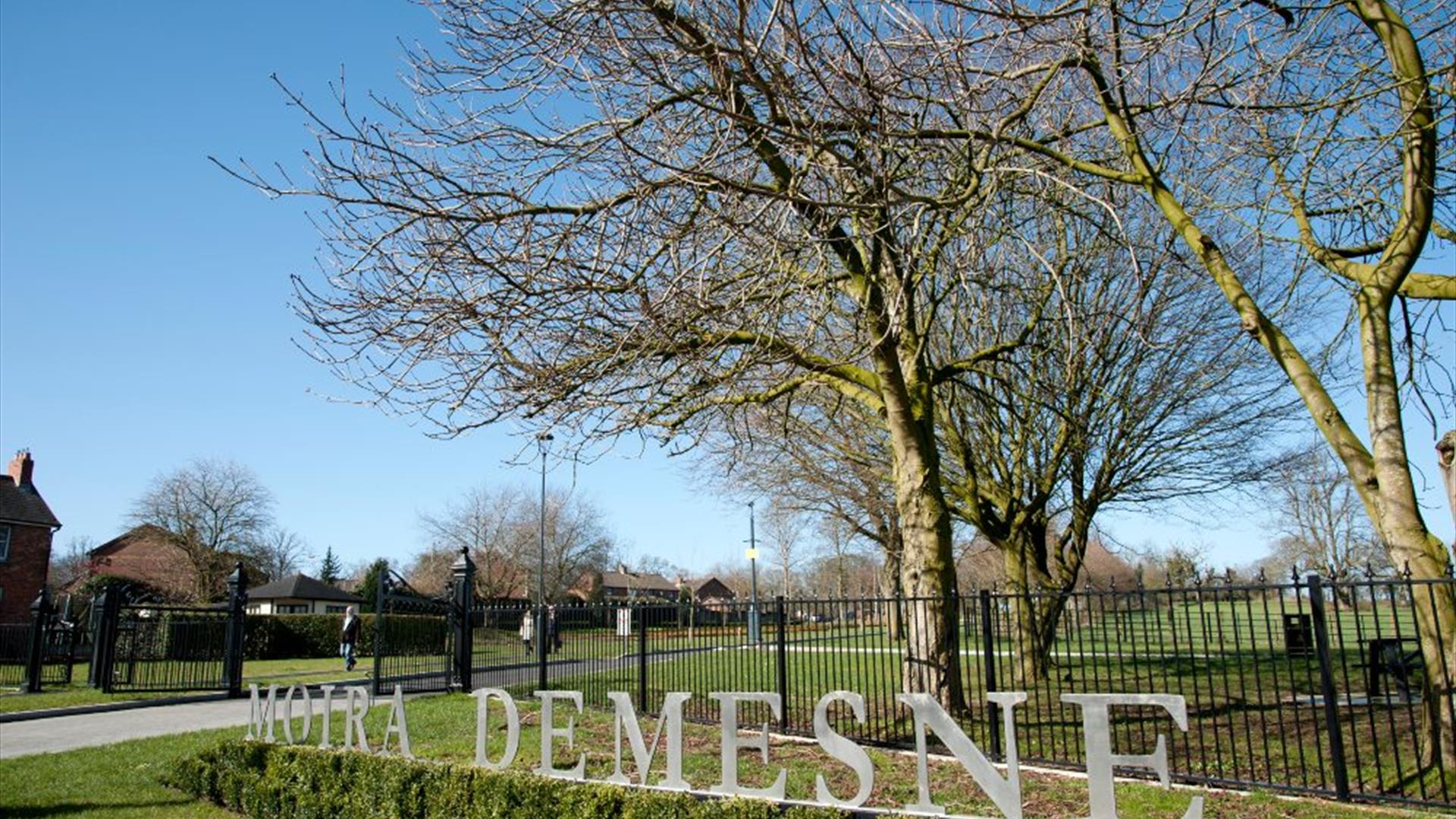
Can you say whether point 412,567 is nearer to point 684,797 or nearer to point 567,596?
point 567,596

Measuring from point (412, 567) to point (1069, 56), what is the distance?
218ft

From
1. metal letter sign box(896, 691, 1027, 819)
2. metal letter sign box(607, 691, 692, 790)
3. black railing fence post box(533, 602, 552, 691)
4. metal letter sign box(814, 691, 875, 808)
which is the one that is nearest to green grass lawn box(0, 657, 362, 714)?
black railing fence post box(533, 602, 552, 691)

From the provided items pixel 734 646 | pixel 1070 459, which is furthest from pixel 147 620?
pixel 1070 459

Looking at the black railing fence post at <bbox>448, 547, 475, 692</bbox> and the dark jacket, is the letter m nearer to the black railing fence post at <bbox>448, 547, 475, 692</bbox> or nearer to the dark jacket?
the black railing fence post at <bbox>448, 547, 475, 692</bbox>

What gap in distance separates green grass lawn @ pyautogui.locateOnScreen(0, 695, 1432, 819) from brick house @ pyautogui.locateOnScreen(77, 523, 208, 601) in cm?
4193

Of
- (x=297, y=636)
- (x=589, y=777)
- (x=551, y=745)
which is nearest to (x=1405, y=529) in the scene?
(x=589, y=777)

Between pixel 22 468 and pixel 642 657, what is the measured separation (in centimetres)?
4525

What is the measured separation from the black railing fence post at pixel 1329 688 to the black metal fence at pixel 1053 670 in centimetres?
2

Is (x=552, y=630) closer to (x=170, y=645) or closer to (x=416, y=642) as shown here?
(x=416, y=642)

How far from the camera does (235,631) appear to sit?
18.3m

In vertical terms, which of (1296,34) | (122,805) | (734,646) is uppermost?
(1296,34)

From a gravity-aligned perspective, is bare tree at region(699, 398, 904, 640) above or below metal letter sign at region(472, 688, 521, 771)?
above

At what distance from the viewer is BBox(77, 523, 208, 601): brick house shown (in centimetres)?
4881

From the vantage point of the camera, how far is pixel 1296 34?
892 cm
